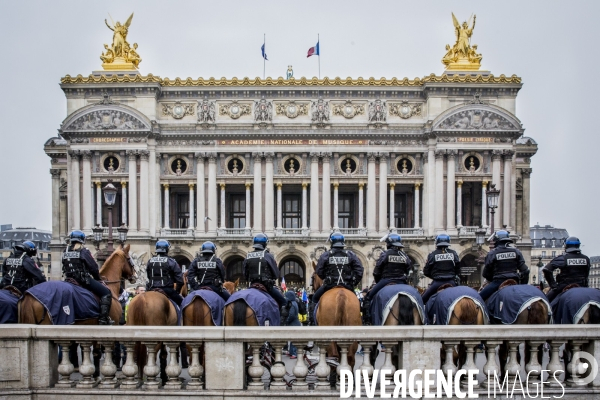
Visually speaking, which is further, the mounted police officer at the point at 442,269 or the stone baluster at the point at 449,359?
the mounted police officer at the point at 442,269

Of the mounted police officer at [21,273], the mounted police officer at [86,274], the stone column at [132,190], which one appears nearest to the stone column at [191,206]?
the stone column at [132,190]

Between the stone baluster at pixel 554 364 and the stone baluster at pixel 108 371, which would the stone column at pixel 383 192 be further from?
the stone baluster at pixel 108 371

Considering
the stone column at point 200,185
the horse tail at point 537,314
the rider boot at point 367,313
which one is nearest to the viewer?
the horse tail at point 537,314

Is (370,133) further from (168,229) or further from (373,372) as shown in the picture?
(373,372)

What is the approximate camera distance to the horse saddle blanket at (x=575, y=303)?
11984 mm

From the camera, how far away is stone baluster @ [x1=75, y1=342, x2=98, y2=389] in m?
10.0

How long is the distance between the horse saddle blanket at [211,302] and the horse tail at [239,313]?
0.93 metres

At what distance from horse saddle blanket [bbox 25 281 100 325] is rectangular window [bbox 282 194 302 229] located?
145 feet

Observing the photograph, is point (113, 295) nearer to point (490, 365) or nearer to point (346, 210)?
point (490, 365)

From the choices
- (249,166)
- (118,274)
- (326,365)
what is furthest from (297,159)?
(326,365)

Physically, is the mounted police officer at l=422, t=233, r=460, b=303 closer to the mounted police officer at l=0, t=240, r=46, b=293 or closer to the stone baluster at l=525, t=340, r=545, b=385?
the stone baluster at l=525, t=340, r=545, b=385

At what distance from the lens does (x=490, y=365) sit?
9906mm

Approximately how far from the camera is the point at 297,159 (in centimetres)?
5375

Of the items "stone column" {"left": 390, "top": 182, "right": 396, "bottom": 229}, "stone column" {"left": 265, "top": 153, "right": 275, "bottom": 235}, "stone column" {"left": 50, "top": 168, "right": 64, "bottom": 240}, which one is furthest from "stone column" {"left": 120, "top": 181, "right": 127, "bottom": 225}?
"stone column" {"left": 390, "top": 182, "right": 396, "bottom": 229}
